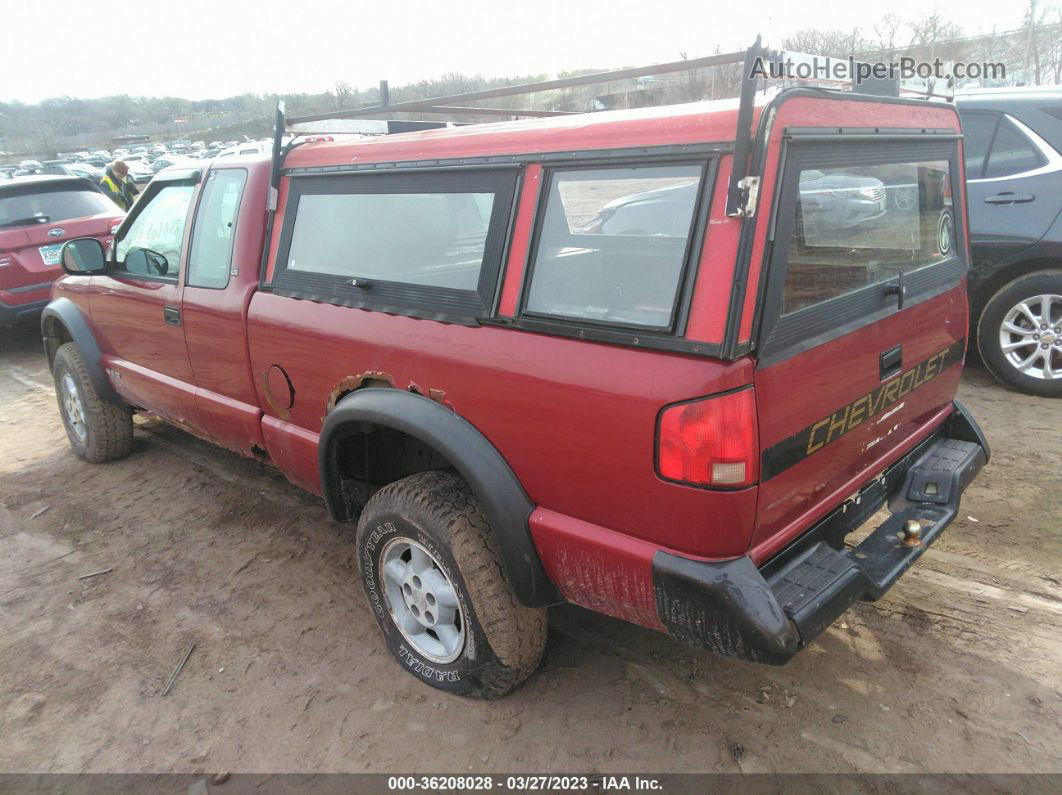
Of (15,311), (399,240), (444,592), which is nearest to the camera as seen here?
(444,592)

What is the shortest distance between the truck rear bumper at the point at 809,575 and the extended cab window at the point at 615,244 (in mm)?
686

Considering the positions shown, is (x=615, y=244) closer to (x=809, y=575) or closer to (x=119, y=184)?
(x=809, y=575)

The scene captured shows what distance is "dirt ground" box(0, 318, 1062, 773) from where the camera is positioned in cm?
235

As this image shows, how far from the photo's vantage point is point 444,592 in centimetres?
256

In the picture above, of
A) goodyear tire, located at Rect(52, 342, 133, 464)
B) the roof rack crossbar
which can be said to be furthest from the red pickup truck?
goodyear tire, located at Rect(52, 342, 133, 464)

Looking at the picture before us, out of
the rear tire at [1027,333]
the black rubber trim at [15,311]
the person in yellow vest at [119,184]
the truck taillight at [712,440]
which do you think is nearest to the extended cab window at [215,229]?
the truck taillight at [712,440]

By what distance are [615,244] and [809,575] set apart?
111 centimetres

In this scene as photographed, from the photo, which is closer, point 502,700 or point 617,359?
point 617,359

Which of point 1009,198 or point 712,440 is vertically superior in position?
point 1009,198

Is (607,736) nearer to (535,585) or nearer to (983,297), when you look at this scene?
(535,585)

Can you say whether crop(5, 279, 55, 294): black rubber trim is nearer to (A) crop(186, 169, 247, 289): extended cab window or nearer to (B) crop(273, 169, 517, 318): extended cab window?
(A) crop(186, 169, 247, 289): extended cab window

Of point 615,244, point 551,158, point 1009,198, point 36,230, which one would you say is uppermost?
point 551,158

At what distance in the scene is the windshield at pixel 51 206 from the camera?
7578 millimetres

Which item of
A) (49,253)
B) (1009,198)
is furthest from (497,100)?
(49,253)
